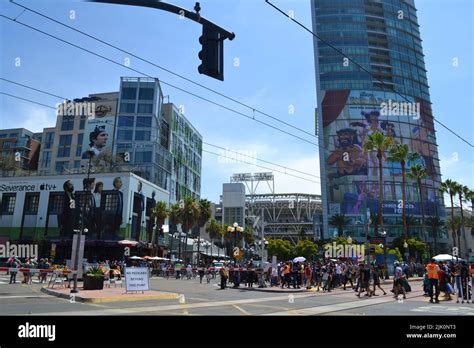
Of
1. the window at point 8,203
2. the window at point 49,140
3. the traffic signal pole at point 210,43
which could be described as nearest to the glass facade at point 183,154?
the window at point 49,140

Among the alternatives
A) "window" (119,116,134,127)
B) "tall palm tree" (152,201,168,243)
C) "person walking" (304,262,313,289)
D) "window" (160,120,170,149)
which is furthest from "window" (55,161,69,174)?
"person walking" (304,262,313,289)

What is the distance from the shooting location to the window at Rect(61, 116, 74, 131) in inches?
3231

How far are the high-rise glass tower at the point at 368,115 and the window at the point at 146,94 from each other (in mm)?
53817

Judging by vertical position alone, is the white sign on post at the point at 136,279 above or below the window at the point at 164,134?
below

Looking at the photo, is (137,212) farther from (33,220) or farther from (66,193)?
(33,220)

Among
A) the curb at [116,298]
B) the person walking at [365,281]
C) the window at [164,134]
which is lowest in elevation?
the curb at [116,298]

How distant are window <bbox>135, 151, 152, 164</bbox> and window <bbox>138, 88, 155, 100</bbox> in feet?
36.0

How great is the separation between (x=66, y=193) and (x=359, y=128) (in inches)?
3252

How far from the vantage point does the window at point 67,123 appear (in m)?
82.1

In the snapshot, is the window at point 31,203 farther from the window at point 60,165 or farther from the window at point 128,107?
the window at point 128,107

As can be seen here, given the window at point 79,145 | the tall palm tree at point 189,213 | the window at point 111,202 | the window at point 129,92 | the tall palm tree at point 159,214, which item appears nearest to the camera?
Result: the window at point 111,202

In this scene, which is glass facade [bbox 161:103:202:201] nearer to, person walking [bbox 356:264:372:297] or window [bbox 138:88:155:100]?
window [bbox 138:88:155:100]
